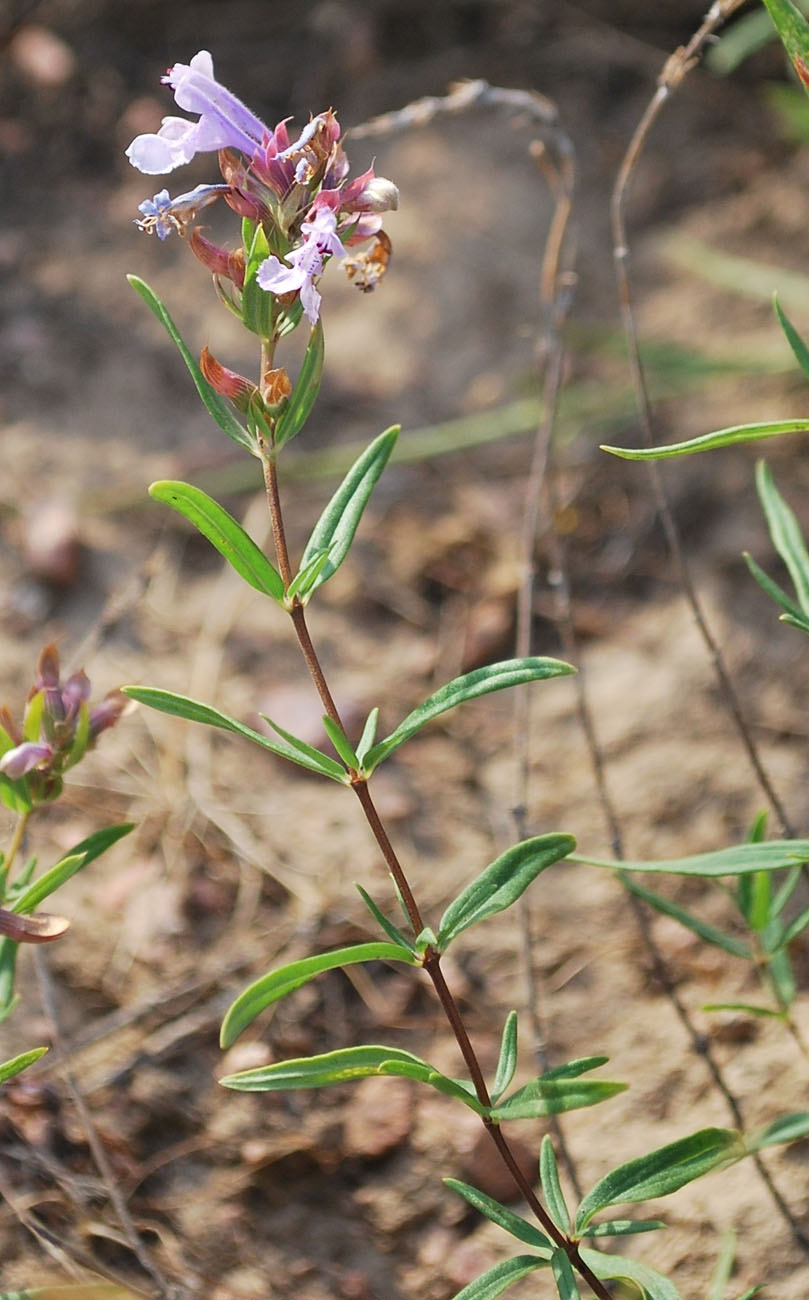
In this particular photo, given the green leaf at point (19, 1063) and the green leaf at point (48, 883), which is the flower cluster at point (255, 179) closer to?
the green leaf at point (48, 883)

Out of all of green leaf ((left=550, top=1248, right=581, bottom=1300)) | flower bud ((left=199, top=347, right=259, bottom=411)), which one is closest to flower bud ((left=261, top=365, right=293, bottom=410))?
flower bud ((left=199, top=347, right=259, bottom=411))

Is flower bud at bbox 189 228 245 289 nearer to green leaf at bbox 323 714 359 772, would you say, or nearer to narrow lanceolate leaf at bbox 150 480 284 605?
narrow lanceolate leaf at bbox 150 480 284 605

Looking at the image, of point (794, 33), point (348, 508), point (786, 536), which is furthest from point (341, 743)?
point (794, 33)

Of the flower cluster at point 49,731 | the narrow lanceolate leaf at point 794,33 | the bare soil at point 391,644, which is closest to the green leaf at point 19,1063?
the flower cluster at point 49,731

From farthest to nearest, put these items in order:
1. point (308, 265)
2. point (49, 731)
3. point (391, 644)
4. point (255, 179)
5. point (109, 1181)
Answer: point (391, 644) → point (109, 1181) → point (49, 731) → point (255, 179) → point (308, 265)

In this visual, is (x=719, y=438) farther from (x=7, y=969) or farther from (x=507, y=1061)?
(x=7, y=969)

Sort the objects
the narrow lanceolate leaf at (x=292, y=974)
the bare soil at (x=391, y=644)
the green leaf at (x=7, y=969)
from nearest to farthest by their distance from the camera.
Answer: the narrow lanceolate leaf at (x=292, y=974) < the green leaf at (x=7, y=969) < the bare soil at (x=391, y=644)
